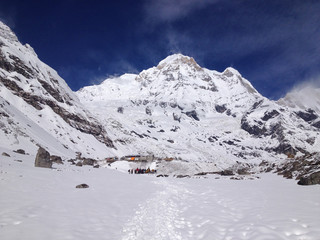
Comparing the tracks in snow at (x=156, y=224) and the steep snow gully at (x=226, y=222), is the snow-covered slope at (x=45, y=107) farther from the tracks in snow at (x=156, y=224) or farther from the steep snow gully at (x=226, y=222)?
the steep snow gully at (x=226, y=222)

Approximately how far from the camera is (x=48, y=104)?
8188 cm

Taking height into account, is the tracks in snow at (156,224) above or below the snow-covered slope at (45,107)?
below

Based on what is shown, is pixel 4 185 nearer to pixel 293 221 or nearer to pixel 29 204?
pixel 29 204

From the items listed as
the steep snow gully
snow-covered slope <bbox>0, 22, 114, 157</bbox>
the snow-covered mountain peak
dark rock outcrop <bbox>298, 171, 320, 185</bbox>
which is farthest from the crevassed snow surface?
the snow-covered mountain peak

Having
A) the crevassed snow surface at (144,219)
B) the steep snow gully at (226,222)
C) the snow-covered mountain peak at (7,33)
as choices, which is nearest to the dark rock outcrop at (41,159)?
the crevassed snow surface at (144,219)

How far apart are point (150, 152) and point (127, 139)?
18.8m

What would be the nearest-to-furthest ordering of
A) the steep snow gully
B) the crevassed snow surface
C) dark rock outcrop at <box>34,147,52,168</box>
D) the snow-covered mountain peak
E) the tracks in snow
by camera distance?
the crevassed snow surface → the steep snow gully → the tracks in snow → dark rock outcrop at <box>34,147,52,168</box> → the snow-covered mountain peak

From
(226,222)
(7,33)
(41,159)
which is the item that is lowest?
(226,222)

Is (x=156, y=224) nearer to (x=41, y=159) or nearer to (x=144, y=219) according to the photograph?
(x=144, y=219)

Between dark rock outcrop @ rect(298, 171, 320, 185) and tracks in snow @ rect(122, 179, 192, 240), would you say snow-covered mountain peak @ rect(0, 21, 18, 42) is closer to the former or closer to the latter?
tracks in snow @ rect(122, 179, 192, 240)

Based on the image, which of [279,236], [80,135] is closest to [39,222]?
[279,236]

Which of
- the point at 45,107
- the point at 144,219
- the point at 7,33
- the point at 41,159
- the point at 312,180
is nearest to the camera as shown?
the point at 144,219

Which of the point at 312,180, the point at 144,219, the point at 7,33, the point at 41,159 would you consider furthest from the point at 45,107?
the point at 312,180

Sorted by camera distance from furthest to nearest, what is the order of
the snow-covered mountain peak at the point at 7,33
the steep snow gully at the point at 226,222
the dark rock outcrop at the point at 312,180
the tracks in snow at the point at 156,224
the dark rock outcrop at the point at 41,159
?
the snow-covered mountain peak at the point at 7,33, the dark rock outcrop at the point at 41,159, the dark rock outcrop at the point at 312,180, the tracks in snow at the point at 156,224, the steep snow gully at the point at 226,222
